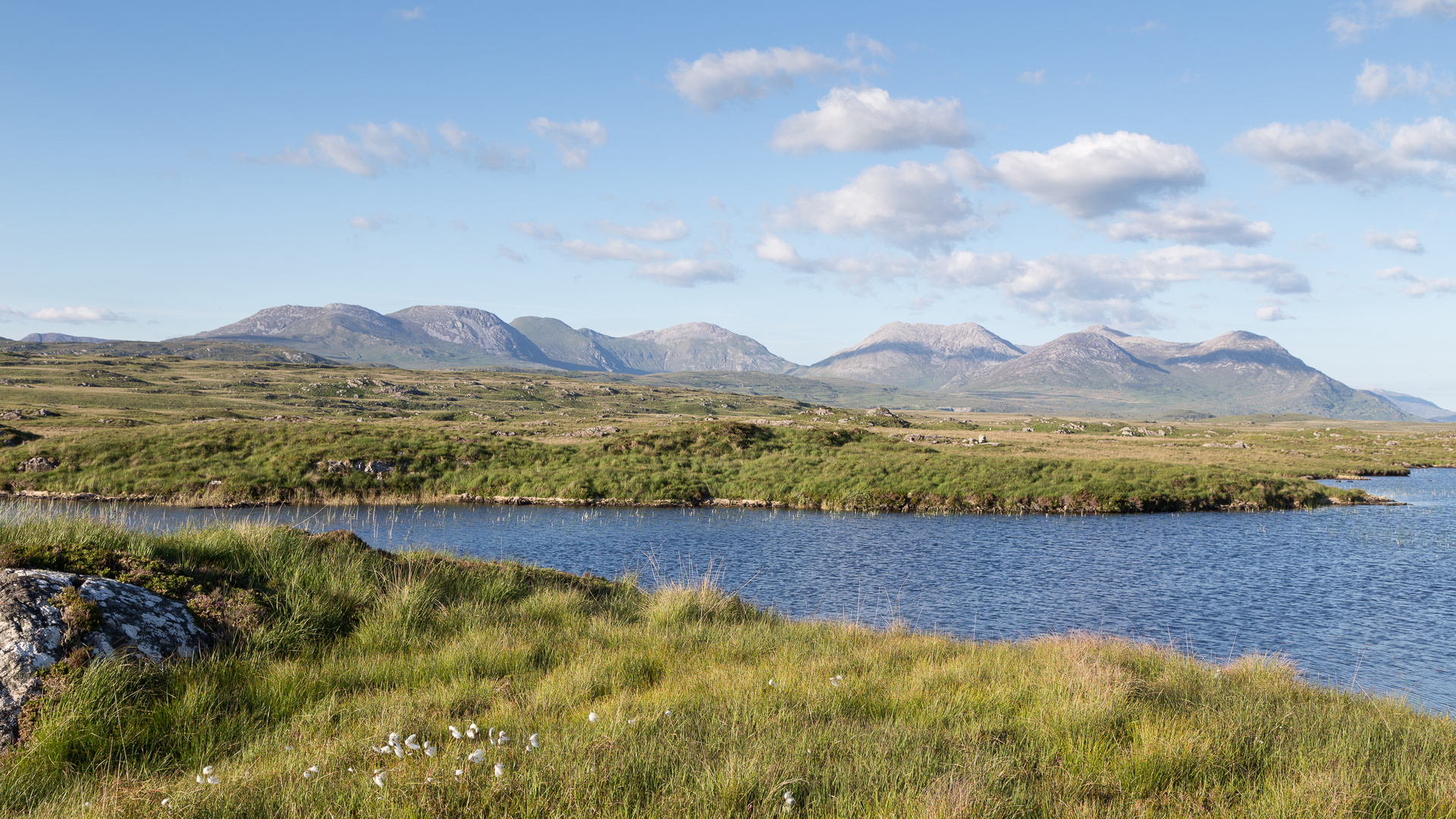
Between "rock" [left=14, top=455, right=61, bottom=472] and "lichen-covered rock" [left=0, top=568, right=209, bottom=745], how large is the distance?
148 feet

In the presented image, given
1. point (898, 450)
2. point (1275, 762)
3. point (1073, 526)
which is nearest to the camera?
point (1275, 762)

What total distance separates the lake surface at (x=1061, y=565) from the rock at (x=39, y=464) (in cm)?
925

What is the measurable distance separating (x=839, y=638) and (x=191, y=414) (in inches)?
4440

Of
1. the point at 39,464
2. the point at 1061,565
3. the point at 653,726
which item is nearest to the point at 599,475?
the point at 1061,565

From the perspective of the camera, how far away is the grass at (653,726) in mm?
5414

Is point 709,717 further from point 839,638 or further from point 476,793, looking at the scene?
point 839,638

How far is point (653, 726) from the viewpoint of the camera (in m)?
6.62

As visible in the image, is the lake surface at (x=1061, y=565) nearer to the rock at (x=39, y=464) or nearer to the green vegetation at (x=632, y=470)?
the green vegetation at (x=632, y=470)

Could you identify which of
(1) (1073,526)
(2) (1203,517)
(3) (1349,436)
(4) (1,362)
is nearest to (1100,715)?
(1) (1073,526)

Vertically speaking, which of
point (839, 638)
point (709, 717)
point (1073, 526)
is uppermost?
point (709, 717)

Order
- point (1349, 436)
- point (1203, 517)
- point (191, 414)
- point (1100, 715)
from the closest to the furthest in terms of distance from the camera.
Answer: point (1100, 715) < point (1203, 517) < point (191, 414) < point (1349, 436)

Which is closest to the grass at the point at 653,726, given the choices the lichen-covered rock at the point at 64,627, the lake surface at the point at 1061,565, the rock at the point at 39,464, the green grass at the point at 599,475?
the lichen-covered rock at the point at 64,627

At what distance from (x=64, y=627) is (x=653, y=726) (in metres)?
5.58

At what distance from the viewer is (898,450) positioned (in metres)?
57.3
